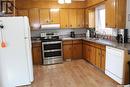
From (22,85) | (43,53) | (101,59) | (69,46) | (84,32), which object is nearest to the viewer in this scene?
(22,85)

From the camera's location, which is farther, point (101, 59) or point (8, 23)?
point (101, 59)

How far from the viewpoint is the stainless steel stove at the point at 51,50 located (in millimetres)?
5438

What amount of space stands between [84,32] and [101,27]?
1125 millimetres

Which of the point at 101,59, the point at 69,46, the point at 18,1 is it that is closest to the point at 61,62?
the point at 69,46

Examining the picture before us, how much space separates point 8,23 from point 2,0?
33.3 inches

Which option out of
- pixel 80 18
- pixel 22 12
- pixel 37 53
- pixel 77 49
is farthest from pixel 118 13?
pixel 22 12

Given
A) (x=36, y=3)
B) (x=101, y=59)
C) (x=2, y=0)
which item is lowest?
(x=101, y=59)

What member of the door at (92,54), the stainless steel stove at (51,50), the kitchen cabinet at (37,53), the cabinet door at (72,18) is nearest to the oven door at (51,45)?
the stainless steel stove at (51,50)

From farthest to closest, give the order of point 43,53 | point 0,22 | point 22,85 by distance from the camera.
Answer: point 43,53 → point 22,85 → point 0,22

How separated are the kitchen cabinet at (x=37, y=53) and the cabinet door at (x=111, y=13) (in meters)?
2.60

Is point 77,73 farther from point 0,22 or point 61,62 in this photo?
point 0,22

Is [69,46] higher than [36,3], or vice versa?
[36,3]

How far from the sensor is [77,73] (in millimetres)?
4422

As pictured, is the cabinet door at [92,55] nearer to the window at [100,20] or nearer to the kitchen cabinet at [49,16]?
the window at [100,20]
